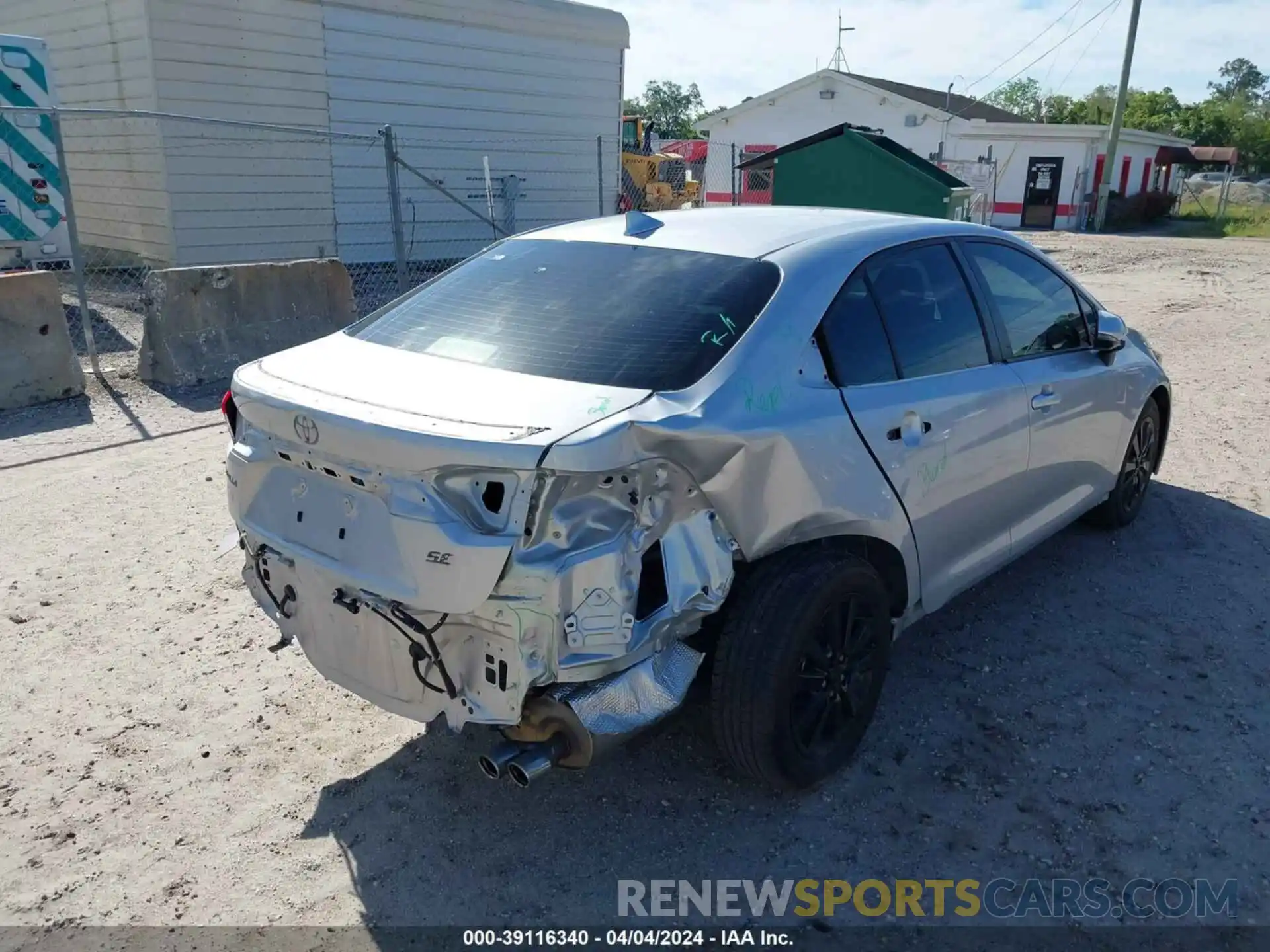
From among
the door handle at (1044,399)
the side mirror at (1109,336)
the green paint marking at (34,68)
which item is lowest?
the door handle at (1044,399)

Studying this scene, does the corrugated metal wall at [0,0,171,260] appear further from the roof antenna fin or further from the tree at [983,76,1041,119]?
the tree at [983,76,1041,119]

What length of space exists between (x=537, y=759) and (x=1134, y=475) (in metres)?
3.97

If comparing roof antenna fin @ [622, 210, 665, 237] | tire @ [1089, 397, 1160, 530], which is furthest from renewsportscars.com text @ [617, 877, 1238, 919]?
tire @ [1089, 397, 1160, 530]

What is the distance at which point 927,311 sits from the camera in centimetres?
354

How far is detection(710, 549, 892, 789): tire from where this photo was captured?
2801 mm

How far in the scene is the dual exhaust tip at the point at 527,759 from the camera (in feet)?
8.25

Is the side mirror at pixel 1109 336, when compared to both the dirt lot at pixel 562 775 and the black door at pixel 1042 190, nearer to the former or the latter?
the dirt lot at pixel 562 775

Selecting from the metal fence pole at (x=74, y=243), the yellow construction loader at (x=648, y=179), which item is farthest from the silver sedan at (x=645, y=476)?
the yellow construction loader at (x=648, y=179)

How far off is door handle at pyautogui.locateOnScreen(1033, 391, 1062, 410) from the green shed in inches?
284

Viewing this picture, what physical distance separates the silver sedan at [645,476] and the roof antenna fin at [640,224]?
2 centimetres

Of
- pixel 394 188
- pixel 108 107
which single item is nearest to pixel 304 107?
pixel 108 107

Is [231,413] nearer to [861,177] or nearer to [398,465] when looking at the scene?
[398,465]

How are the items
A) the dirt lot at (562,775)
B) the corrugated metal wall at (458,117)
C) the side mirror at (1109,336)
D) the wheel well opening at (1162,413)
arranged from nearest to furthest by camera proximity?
1. the dirt lot at (562,775)
2. the side mirror at (1109,336)
3. the wheel well opening at (1162,413)
4. the corrugated metal wall at (458,117)

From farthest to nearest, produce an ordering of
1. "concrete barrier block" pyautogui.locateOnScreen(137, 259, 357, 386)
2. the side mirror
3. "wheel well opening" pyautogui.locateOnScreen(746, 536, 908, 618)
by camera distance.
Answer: "concrete barrier block" pyautogui.locateOnScreen(137, 259, 357, 386) < the side mirror < "wheel well opening" pyautogui.locateOnScreen(746, 536, 908, 618)
